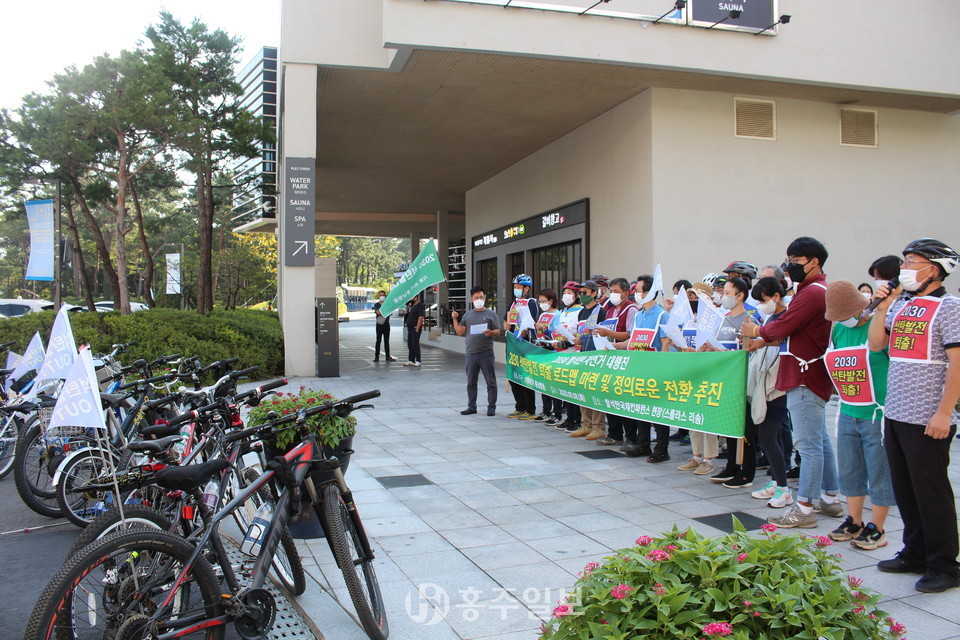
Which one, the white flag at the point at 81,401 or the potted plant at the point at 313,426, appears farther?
the potted plant at the point at 313,426

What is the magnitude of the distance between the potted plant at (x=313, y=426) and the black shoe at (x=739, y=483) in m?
3.67

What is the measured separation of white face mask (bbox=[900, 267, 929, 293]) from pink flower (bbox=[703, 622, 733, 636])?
311 cm

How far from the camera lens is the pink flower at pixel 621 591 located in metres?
1.86

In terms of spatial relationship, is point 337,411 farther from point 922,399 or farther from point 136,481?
point 922,399

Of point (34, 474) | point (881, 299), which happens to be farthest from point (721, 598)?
point (34, 474)

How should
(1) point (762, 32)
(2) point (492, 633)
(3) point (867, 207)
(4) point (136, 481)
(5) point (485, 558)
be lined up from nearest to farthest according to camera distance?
(2) point (492, 633)
(4) point (136, 481)
(5) point (485, 558)
(1) point (762, 32)
(3) point (867, 207)

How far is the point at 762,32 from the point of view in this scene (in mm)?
12805

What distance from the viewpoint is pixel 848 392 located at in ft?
15.1

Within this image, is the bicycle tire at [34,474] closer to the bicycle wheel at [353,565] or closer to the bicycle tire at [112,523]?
the bicycle tire at [112,523]

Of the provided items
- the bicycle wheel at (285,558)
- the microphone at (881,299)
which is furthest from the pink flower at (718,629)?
the microphone at (881,299)

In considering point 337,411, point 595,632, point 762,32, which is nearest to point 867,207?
point 762,32

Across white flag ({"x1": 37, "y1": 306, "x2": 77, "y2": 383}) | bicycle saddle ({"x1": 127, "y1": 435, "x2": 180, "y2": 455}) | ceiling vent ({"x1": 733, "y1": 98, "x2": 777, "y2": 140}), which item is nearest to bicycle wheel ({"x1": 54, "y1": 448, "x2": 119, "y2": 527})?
white flag ({"x1": 37, "y1": 306, "x2": 77, "y2": 383})

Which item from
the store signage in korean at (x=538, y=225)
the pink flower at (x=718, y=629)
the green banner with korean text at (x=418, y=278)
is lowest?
the pink flower at (x=718, y=629)

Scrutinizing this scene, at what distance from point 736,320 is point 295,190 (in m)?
10.3
